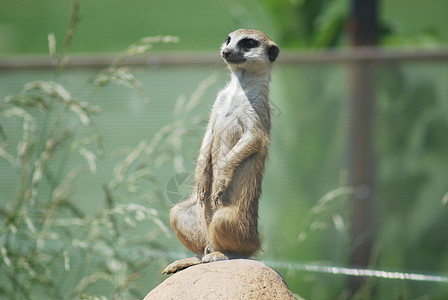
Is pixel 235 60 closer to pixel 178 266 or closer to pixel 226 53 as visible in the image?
pixel 226 53

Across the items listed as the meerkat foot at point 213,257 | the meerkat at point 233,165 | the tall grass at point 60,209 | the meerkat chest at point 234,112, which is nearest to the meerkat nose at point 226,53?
the meerkat at point 233,165

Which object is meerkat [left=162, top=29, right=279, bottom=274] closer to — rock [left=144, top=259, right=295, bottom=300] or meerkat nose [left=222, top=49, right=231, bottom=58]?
meerkat nose [left=222, top=49, right=231, bottom=58]

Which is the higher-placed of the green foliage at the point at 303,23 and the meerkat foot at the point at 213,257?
the green foliage at the point at 303,23

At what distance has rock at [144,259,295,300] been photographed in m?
2.41

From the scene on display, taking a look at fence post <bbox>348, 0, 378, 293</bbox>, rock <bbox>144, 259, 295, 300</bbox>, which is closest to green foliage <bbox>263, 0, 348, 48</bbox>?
fence post <bbox>348, 0, 378, 293</bbox>

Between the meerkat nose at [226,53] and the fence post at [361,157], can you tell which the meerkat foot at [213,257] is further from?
the fence post at [361,157]

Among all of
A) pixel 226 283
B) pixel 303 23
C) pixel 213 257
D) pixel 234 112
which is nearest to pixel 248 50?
pixel 234 112

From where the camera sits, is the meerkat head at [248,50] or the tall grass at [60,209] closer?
the meerkat head at [248,50]

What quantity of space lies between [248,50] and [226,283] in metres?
1.09

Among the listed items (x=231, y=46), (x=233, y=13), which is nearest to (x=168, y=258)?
(x=231, y=46)

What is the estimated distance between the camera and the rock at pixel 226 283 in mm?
2412

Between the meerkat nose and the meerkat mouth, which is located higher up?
the meerkat nose

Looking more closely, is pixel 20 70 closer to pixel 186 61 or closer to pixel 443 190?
pixel 186 61

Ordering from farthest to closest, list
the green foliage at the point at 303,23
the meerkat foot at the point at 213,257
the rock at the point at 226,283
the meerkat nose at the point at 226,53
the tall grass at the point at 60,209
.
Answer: the green foliage at the point at 303,23, the tall grass at the point at 60,209, the meerkat nose at the point at 226,53, the meerkat foot at the point at 213,257, the rock at the point at 226,283
